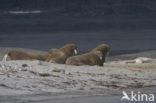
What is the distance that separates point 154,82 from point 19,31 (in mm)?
21440

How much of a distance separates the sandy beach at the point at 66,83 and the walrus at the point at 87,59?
109 centimetres

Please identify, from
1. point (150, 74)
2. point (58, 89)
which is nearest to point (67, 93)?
point (58, 89)

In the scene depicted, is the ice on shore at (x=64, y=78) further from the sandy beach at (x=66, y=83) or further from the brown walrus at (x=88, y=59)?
the brown walrus at (x=88, y=59)

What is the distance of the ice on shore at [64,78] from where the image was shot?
684 centimetres

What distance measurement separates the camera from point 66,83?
23.7 ft

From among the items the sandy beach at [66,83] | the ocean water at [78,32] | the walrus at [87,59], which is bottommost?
the sandy beach at [66,83]

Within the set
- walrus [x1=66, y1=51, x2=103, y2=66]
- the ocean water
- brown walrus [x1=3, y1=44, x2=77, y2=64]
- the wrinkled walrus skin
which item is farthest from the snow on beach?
the ocean water

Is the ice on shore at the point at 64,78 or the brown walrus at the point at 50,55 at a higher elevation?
the brown walrus at the point at 50,55

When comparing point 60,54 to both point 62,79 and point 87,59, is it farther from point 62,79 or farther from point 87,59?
point 62,79

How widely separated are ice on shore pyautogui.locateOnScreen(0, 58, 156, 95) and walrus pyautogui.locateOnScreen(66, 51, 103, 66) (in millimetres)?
1082

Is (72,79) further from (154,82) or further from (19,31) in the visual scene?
(19,31)

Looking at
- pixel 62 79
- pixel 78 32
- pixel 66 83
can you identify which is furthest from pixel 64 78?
pixel 78 32

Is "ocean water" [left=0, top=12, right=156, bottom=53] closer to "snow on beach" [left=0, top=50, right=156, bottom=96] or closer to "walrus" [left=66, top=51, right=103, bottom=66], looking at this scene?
"walrus" [left=66, top=51, right=103, bottom=66]

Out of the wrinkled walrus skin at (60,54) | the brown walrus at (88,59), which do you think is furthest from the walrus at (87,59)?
the wrinkled walrus skin at (60,54)
